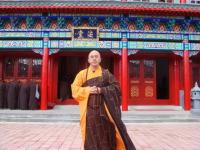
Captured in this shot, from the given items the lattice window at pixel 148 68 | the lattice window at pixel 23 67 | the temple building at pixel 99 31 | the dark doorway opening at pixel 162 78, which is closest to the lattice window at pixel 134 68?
the lattice window at pixel 148 68

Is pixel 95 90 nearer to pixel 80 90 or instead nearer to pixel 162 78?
pixel 80 90

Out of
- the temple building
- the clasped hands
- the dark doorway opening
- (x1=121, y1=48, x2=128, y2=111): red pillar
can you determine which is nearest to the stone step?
(x1=121, y1=48, x2=128, y2=111): red pillar

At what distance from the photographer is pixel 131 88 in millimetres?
11875

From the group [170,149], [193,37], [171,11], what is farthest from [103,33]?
[170,149]

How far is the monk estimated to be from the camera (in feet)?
11.4

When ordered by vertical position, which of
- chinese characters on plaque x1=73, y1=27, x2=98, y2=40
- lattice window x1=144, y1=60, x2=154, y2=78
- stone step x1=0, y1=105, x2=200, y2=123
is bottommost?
stone step x1=0, y1=105, x2=200, y2=123

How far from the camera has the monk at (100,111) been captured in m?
3.47

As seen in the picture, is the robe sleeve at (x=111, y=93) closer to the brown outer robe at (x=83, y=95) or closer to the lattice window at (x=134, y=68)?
the brown outer robe at (x=83, y=95)

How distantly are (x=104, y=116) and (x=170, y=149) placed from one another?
200cm

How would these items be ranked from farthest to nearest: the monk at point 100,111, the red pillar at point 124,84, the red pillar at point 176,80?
1. the red pillar at point 176,80
2. the red pillar at point 124,84
3. the monk at point 100,111

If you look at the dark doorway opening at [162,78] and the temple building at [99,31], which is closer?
the temple building at [99,31]

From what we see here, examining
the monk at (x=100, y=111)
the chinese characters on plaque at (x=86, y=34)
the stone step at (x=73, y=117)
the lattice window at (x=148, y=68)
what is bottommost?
the stone step at (x=73, y=117)

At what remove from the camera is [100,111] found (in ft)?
11.5

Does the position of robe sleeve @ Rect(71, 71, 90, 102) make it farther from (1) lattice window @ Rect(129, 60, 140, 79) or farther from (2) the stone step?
(1) lattice window @ Rect(129, 60, 140, 79)
